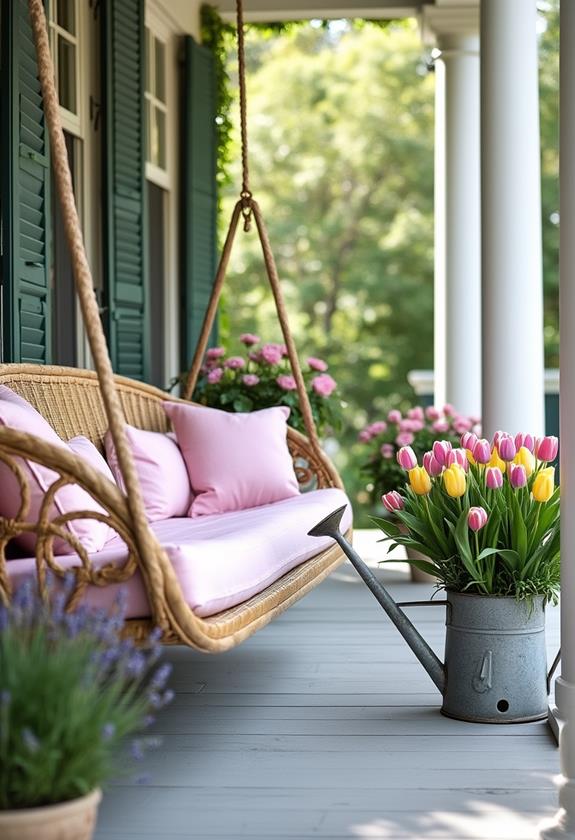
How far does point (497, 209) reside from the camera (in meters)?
4.77

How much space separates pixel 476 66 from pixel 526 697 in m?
4.63

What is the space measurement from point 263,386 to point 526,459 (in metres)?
2.58

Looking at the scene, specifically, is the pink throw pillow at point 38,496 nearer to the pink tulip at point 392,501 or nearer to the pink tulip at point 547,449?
the pink tulip at point 392,501

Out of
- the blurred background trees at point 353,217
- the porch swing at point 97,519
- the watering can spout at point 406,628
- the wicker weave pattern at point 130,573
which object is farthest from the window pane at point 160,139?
the blurred background trees at point 353,217

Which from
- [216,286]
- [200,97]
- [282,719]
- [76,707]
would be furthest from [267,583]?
[200,97]

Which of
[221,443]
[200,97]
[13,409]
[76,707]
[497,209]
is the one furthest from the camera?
[200,97]

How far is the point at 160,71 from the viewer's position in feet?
20.4

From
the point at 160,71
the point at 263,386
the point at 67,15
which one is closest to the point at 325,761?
the point at 263,386

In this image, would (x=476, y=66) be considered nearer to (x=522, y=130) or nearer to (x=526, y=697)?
(x=522, y=130)

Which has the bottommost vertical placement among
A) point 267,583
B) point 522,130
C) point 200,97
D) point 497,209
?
point 267,583

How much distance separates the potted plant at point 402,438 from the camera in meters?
5.50

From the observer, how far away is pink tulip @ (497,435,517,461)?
2.99m

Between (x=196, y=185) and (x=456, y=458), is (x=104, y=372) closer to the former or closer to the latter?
(x=456, y=458)

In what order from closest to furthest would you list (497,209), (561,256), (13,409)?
(561,256) → (13,409) → (497,209)
